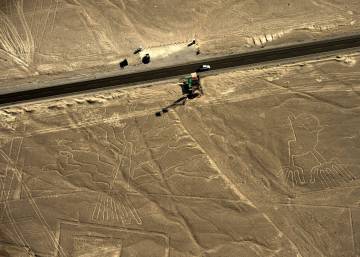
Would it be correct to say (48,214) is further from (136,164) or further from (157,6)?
(157,6)

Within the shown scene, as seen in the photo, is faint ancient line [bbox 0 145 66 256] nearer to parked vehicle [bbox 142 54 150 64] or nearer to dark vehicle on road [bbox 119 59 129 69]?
dark vehicle on road [bbox 119 59 129 69]

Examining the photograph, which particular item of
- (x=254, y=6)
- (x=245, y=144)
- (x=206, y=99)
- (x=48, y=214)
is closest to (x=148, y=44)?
(x=206, y=99)

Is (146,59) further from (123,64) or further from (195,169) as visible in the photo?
(195,169)

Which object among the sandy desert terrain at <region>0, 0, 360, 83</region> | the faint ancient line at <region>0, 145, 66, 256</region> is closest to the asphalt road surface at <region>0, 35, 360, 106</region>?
the sandy desert terrain at <region>0, 0, 360, 83</region>

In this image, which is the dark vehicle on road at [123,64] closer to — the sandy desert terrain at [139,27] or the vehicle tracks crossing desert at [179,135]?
the vehicle tracks crossing desert at [179,135]

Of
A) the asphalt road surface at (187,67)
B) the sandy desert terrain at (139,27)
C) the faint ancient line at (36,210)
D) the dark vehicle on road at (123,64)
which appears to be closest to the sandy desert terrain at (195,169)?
the faint ancient line at (36,210)

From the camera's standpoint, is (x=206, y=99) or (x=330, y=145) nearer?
(x=330, y=145)

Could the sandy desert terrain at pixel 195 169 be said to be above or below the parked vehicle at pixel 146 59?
below
